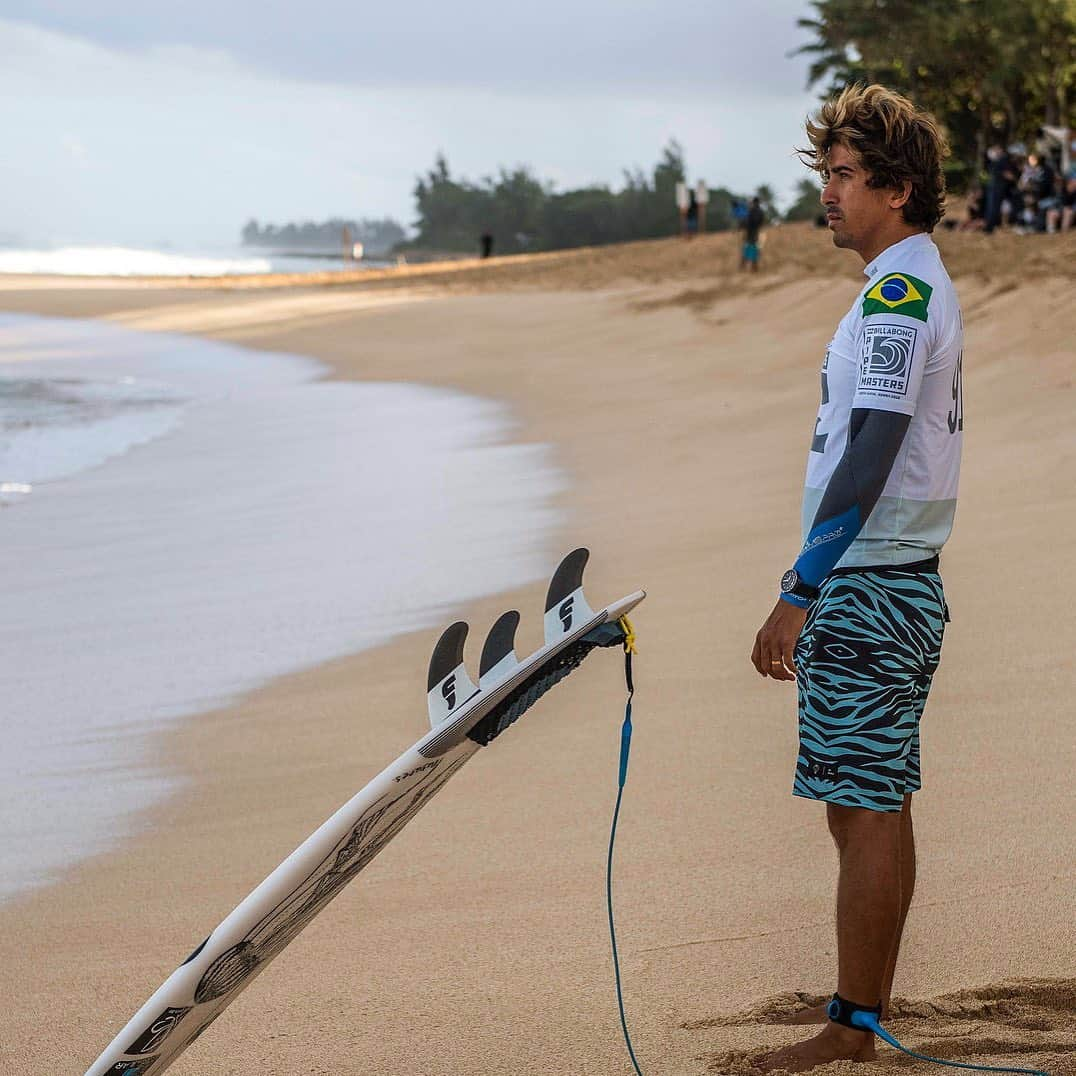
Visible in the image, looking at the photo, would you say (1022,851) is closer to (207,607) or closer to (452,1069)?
(452,1069)

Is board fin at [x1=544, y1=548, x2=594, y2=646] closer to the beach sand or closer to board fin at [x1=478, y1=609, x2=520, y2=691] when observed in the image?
board fin at [x1=478, y1=609, x2=520, y2=691]

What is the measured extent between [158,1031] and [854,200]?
190cm

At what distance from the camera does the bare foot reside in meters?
2.83

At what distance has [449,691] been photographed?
102 inches

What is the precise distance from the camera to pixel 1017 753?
14.7ft

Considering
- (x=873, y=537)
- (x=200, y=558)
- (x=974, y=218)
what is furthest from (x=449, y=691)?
(x=974, y=218)

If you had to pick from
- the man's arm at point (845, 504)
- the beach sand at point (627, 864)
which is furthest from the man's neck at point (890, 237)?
the beach sand at point (627, 864)

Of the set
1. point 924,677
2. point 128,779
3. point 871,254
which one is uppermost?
point 871,254

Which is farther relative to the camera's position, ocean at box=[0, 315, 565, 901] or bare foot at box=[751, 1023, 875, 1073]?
ocean at box=[0, 315, 565, 901]

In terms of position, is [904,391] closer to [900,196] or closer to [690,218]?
[900,196]

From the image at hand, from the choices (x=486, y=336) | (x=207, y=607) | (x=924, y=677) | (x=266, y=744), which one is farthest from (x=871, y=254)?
(x=486, y=336)

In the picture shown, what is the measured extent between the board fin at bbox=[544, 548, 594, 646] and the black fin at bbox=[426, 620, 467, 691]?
0.20 m

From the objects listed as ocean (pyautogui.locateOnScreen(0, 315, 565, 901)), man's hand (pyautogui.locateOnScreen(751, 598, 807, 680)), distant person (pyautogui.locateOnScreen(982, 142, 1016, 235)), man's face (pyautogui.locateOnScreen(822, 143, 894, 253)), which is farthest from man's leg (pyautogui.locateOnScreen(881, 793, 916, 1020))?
distant person (pyautogui.locateOnScreen(982, 142, 1016, 235))

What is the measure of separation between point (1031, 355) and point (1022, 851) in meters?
10.6
